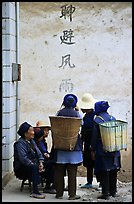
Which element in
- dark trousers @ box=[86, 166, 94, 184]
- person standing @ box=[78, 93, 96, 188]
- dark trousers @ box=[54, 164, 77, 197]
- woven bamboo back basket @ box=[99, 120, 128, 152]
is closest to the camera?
woven bamboo back basket @ box=[99, 120, 128, 152]

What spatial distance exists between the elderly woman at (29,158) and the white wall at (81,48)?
3525 mm

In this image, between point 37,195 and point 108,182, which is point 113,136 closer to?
point 108,182

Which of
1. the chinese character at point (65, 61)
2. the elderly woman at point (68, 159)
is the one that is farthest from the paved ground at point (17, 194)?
the chinese character at point (65, 61)

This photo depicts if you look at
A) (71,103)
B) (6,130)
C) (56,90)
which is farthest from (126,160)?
(71,103)

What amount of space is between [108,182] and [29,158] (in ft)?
3.56

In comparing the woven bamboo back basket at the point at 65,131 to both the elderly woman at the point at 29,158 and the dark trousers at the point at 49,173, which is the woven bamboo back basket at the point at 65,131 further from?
the dark trousers at the point at 49,173

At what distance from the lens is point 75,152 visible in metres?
Answer: 6.69

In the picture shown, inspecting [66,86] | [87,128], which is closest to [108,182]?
[87,128]

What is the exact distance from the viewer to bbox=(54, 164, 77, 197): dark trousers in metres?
6.72

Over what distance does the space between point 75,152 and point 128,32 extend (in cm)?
425

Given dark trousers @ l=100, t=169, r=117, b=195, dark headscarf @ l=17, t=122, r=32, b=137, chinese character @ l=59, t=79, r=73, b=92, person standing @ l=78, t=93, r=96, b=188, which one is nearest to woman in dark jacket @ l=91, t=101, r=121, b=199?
dark trousers @ l=100, t=169, r=117, b=195

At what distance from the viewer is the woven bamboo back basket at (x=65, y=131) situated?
647 cm

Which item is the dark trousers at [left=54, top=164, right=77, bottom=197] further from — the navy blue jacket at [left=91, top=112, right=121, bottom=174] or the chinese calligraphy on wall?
the chinese calligraphy on wall

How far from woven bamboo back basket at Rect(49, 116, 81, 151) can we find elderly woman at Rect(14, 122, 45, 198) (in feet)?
1.24
